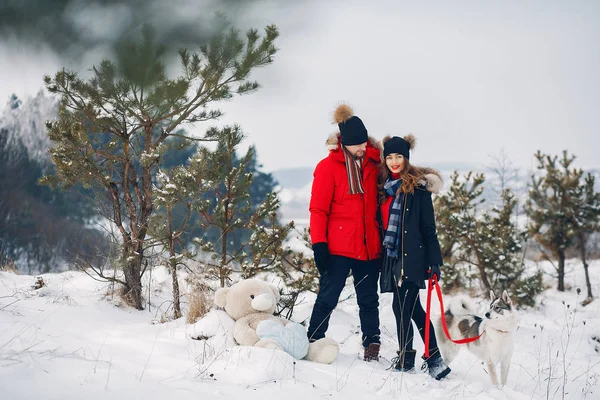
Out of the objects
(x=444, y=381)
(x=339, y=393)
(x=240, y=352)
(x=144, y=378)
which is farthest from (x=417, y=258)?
(x=144, y=378)

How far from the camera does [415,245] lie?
11.6 feet

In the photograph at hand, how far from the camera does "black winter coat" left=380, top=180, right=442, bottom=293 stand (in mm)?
3518

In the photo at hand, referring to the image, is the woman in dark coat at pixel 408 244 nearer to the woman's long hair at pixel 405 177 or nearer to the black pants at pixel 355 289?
the woman's long hair at pixel 405 177

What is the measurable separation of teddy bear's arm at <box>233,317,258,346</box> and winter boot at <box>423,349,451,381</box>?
4.43 ft

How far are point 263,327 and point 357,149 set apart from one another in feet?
5.43

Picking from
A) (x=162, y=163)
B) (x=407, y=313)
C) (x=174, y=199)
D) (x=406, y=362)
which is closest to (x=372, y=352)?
(x=406, y=362)

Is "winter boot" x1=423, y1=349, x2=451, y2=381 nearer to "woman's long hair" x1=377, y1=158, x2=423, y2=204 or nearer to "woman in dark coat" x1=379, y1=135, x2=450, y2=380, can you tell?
"woman in dark coat" x1=379, y1=135, x2=450, y2=380

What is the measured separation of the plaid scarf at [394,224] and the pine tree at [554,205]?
1129cm

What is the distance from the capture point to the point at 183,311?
5.62m

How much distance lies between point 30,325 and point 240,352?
1.87m

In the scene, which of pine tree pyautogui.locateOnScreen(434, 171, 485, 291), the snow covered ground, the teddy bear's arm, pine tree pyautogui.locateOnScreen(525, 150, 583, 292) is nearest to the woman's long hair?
the snow covered ground

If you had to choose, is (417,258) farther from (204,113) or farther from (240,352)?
(204,113)

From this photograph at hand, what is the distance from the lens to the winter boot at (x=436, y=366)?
3447 mm

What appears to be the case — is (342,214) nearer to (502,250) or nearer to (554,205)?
(502,250)
